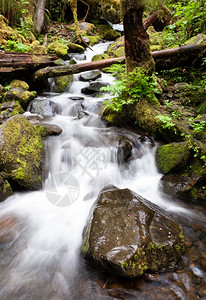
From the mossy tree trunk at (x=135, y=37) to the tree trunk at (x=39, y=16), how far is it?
34.7ft

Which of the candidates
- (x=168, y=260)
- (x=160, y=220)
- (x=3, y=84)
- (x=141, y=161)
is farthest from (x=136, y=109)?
(x=3, y=84)

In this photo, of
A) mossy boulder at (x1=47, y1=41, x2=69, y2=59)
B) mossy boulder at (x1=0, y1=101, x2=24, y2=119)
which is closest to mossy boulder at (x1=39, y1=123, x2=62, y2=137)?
mossy boulder at (x1=0, y1=101, x2=24, y2=119)

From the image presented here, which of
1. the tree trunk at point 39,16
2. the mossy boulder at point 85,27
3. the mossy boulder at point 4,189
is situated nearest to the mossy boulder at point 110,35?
the mossy boulder at point 85,27

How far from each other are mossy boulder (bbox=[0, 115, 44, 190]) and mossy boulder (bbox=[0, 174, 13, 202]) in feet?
0.38

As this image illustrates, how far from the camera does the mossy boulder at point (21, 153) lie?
3.46m

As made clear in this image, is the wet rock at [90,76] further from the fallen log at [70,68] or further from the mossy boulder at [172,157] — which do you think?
the mossy boulder at [172,157]

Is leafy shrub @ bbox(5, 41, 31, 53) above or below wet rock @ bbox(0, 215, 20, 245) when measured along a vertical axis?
above

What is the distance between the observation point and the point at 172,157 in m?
3.89

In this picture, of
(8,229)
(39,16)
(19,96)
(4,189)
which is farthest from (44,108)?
(39,16)

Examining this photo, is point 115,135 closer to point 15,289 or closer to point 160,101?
point 160,101

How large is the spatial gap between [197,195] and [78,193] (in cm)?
234

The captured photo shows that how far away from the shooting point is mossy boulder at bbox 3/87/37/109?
564 centimetres

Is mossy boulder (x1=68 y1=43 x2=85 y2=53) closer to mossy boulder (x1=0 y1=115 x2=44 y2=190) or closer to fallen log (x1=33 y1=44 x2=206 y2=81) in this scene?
fallen log (x1=33 y1=44 x2=206 y2=81)

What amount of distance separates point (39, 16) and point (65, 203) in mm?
13991
